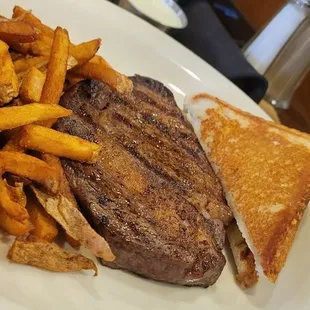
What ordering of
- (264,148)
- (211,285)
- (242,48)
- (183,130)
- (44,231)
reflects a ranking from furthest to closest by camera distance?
(242,48) < (264,148) < (183,130) < (211,285) < (44,231)

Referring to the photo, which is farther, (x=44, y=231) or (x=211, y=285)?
(x=211, y=285)

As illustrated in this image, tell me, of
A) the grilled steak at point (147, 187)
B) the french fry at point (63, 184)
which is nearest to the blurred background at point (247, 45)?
the grilled steak at point (147, 187)

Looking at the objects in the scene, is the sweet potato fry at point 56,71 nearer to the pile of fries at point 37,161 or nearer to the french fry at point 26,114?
the pile of fries at point 37,161

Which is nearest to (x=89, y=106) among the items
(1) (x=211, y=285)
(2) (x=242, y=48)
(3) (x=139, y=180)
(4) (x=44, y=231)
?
(3) (x=139, y=180)

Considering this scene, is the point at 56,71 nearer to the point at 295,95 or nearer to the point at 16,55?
the point at 16,55

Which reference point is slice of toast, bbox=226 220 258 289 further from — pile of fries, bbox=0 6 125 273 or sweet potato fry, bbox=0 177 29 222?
sweet potato fry, bbox=0 177 29 222

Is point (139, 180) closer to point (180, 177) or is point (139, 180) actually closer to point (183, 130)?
point (180, 177)

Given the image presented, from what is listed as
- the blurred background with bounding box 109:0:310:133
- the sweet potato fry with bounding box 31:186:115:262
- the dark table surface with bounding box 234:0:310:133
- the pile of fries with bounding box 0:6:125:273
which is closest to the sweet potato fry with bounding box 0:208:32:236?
the pile of fries with bounding box 0:6:125:273
